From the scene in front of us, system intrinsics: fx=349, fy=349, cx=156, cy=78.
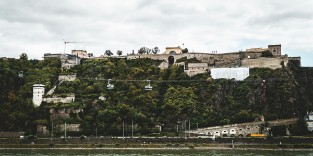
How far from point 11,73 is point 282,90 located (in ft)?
183

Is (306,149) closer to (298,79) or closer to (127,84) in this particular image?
(298,79)

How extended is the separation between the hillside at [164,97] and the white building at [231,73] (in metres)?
1.44

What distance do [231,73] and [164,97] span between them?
15.8 meters

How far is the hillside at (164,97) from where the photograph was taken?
2482 inches

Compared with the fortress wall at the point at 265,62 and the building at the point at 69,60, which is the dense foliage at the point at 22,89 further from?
the fortress wall at the point at 265,62

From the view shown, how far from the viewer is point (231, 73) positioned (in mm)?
74375

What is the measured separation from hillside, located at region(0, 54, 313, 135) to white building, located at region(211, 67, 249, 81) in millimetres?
1436

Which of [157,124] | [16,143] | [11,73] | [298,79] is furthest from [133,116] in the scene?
[298,79]

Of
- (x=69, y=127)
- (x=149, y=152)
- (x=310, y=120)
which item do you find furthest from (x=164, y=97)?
(x=310, y=120)

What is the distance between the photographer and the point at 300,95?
69.3 metres

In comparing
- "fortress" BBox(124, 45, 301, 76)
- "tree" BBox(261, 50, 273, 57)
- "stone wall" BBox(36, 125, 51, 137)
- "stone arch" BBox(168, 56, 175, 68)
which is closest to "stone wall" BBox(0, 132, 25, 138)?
"stone wall" BBox(36, 125, 51, 137)

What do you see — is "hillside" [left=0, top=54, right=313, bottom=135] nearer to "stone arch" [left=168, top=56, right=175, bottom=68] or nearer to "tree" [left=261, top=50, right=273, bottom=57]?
"tree" [left=261, top=50, right=273, bottom=57]

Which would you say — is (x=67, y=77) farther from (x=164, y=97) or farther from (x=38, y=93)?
(x=164, y=97)

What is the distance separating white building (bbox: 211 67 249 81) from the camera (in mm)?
73812
